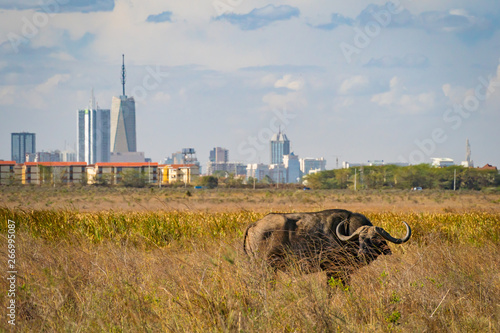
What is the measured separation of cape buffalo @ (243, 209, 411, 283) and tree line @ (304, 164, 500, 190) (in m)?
92.5

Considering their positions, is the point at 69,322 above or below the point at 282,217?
below

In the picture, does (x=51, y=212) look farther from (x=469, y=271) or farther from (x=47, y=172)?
(x=47, y=172)

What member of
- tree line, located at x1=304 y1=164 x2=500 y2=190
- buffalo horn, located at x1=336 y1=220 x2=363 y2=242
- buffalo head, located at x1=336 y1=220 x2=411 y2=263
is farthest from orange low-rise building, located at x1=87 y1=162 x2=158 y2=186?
buffalo head, located at x1=336 y1=220 x2=411 y2=263

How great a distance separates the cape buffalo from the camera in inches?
328

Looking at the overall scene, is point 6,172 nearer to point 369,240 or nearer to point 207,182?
point 207,182

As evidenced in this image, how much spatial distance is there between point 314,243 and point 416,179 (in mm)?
102505

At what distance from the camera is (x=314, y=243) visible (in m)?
8.49

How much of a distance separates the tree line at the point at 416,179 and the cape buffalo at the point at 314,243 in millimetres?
92491

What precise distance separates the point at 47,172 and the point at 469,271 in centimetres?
12216

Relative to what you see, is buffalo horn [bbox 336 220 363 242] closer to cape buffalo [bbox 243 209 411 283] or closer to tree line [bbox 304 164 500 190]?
cape buffalo [bbox 243 209 411 283]

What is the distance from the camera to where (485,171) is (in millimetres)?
113062

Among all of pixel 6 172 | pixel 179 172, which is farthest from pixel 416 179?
pixel 6 172

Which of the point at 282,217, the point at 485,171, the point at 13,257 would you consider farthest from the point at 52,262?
the point at 485,171

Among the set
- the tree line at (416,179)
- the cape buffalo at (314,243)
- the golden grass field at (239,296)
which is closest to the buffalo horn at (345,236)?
the cape buffalo at (314,243)
